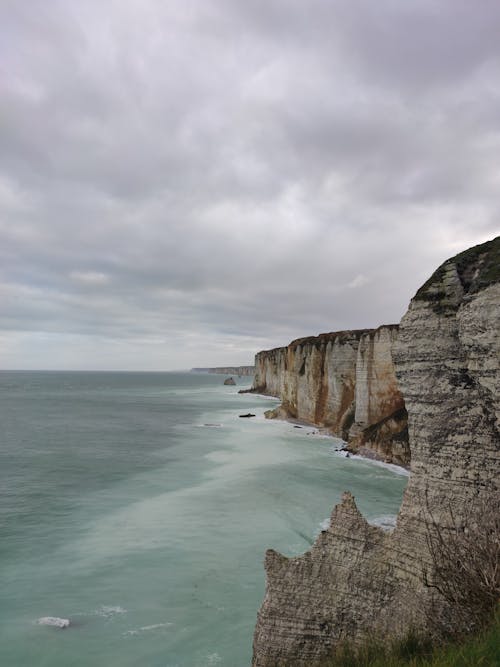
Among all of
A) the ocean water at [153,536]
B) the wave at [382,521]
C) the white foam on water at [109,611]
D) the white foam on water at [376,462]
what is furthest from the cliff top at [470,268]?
the white foam on water at [376,462]

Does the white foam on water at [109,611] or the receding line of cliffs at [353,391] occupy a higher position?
the receding line of cliffs at [353,391]

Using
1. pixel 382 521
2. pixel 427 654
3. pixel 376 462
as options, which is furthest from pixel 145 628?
pixel 376 462

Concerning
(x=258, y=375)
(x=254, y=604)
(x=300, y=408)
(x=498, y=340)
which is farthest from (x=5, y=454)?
(x=258, y=375)

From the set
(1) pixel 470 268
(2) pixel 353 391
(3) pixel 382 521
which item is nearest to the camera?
(1) pixel 470 268

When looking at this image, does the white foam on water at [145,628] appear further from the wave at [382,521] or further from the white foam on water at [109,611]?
the wave at [382,521]

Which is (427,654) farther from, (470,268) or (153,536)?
(153,536)
